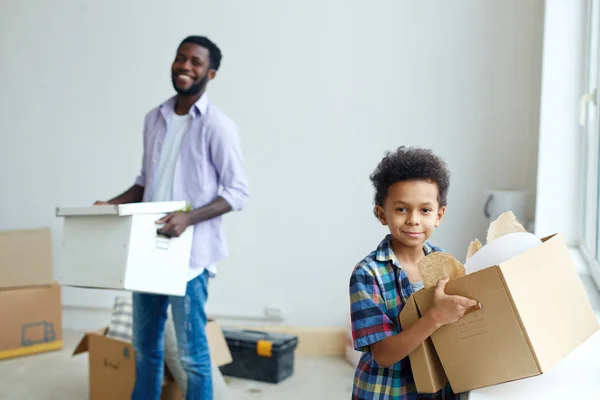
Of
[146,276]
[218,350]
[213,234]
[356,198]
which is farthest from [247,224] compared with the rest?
[146,276]

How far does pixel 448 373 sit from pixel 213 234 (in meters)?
1.23

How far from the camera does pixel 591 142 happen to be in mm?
2271

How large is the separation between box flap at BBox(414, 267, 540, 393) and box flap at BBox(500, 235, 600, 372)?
0.02 meters

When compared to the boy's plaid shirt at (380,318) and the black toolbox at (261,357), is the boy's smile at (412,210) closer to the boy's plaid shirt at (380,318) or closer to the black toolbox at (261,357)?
the boy's plaid shirt at (380,318)

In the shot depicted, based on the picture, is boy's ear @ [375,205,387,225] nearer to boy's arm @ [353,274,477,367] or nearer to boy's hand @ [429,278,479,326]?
boy's arm @ [353,274,477,367]

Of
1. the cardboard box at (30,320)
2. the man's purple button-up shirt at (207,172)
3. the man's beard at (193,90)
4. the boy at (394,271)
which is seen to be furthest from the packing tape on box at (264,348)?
the boy at (394,271)

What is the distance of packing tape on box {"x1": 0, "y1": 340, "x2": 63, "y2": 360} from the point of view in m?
3.22

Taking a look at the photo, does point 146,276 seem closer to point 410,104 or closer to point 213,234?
point 213,234

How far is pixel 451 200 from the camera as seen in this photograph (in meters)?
3.14

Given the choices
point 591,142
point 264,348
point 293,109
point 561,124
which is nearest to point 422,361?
point 591,142

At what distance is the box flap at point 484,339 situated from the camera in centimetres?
96

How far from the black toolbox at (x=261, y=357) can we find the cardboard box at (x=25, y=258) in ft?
3.32

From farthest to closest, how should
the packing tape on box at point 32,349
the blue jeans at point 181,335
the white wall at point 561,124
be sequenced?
the packing tape on box at point 32,349, the white wall at point 561,124, the blue jeans at point 181,335

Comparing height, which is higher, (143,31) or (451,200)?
(143,31)
